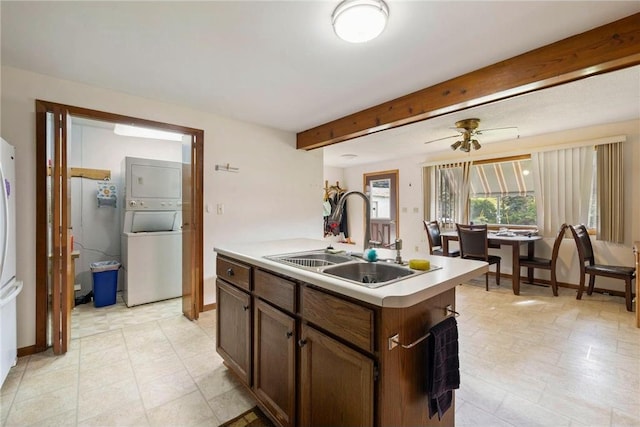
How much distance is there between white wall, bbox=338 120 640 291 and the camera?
3.50 metres

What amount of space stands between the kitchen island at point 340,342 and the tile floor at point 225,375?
43cm

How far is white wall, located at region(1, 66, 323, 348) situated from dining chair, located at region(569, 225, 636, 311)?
3249 mm

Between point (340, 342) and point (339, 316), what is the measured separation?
0.10m

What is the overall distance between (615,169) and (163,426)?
5223 millimetres

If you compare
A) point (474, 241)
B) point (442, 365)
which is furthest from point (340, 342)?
point (474, 241)

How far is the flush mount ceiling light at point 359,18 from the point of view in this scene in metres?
1.46

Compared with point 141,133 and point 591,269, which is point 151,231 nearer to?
point 141,133

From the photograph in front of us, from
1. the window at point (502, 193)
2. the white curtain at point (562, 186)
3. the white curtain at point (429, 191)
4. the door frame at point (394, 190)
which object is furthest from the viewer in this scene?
the door frame at point (394, 190)

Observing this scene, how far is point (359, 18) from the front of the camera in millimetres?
1499

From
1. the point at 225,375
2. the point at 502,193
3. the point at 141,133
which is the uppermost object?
the point at 141,133

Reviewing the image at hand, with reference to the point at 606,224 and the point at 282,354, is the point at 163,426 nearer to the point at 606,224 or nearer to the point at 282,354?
the point at 282,354

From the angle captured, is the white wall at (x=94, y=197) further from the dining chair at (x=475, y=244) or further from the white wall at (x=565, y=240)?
the dining chair at (x=475, y=244)

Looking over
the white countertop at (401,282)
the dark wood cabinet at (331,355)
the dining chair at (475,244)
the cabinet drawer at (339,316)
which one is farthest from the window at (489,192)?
the cabinet drawer at (339,316)

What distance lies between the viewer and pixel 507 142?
448cm
